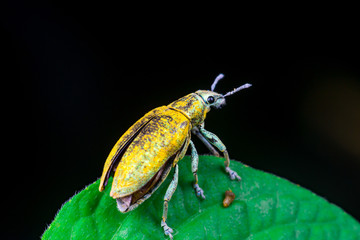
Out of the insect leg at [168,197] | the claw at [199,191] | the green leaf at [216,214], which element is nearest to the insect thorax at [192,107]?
the green leaf at [216,214]

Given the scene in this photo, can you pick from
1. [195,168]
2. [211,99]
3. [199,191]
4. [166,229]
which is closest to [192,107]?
[211,99]

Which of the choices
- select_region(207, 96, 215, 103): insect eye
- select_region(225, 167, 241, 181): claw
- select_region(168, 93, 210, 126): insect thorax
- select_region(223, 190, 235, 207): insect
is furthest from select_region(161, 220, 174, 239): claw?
select_region(207, 96, 215, 103): insect eye

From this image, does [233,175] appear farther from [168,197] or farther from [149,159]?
[149,159]

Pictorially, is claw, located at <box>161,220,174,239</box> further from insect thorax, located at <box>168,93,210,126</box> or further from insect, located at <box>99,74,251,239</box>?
insect thorax, located at <box>168,93,210,126</box>

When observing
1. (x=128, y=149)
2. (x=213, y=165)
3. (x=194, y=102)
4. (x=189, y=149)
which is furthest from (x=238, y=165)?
(x=128, y=149)

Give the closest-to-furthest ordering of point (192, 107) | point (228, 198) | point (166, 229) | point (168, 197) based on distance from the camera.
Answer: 1. point (166, 229)
2. point (168, 197)
3. point (228, 198)
4. point (192, 107)

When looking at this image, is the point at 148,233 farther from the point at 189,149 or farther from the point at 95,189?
the point at 189,149
